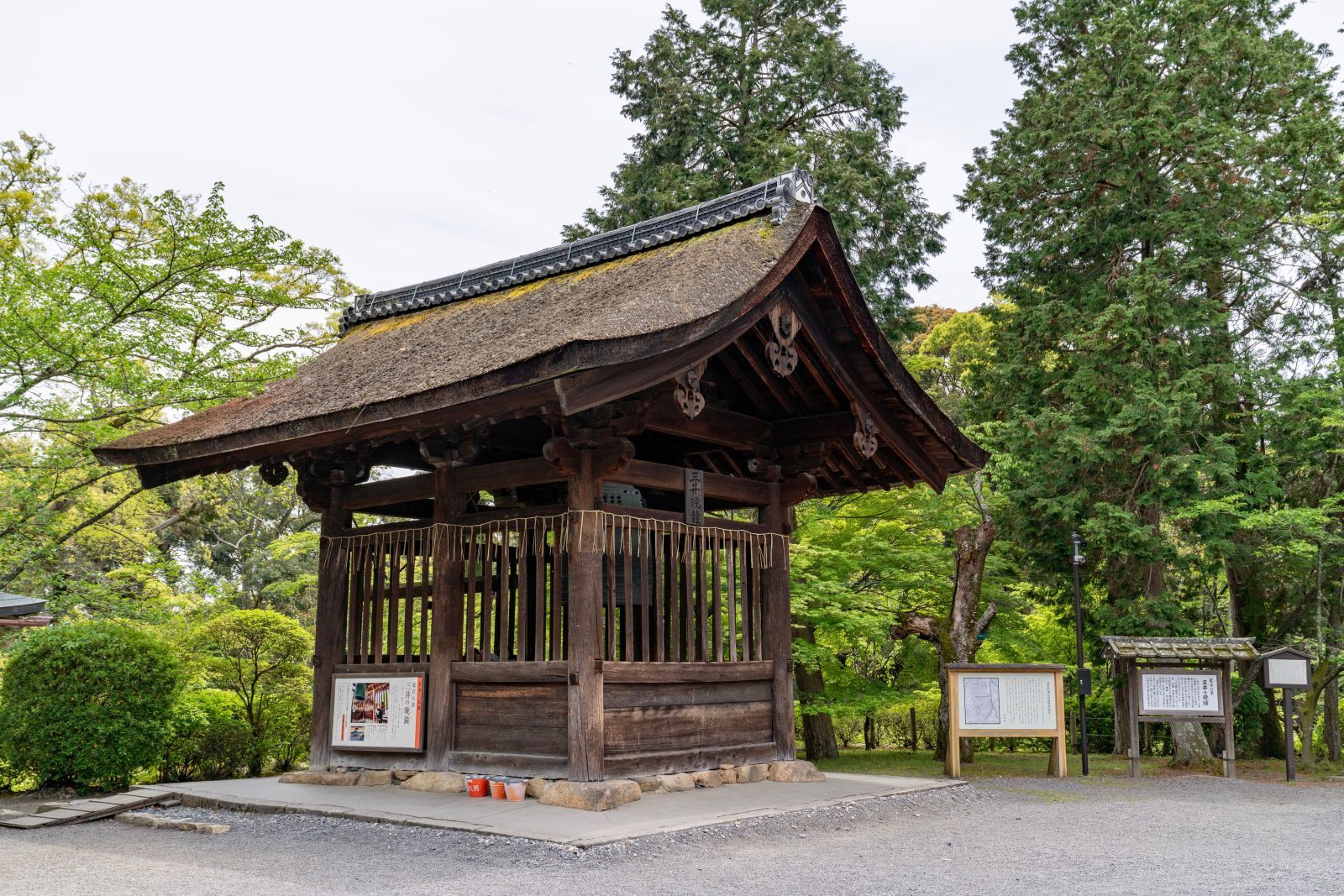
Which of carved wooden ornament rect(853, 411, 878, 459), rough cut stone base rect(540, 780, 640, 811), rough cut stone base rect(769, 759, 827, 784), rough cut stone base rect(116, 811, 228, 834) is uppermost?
carved wooden ornament rect(853, 411, 878, 459)

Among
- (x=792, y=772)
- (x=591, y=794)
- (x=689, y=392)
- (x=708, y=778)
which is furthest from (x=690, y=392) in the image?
(x=792, y=772)

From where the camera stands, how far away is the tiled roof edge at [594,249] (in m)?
9.18

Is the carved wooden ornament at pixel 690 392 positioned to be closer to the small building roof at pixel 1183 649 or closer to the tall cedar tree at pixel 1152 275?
the small building roof at pixel 1183 649

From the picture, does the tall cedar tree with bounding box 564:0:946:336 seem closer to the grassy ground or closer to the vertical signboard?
the grassy ground

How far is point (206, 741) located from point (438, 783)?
A: 4.58 meters

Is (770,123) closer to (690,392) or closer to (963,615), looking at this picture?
(963,615)

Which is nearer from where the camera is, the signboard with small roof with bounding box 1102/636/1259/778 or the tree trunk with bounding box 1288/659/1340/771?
the signboard with small roof with bounding box 1102/636/1259/778

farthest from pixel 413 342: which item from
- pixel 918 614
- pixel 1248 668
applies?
pixel 1248 668

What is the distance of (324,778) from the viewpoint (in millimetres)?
9570

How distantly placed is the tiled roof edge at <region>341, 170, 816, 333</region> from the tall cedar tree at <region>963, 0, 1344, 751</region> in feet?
24.0

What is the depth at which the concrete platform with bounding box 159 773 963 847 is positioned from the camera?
6.97m

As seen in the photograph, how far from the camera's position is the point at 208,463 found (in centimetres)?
977

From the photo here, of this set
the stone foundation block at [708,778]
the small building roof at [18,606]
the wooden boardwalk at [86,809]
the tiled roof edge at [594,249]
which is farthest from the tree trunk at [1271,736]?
the small building roof at [18,606]

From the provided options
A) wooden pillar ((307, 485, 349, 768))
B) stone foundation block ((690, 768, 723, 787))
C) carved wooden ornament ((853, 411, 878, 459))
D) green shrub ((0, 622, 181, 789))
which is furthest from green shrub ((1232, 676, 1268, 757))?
green shrub ((0, 622, 181, 789))
